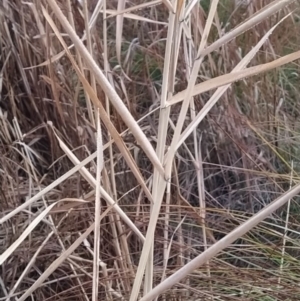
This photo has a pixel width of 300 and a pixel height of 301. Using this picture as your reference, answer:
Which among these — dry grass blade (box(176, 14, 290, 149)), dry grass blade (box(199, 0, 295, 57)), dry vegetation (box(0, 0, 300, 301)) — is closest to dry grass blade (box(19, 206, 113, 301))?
dry vegetation (box(0, 0, 300, 301))

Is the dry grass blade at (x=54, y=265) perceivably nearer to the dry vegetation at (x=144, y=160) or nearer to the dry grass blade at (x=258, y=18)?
the dry vegetation at (x=144, y=160)

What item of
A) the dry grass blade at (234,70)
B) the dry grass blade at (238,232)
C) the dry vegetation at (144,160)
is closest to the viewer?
the dry grass blade at (238,232)

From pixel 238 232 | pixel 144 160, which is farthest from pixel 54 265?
pixel 144 160

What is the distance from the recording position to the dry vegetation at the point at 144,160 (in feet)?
2.44

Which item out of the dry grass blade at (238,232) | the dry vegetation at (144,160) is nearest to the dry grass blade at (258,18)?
the dry vegetation at (144,160)

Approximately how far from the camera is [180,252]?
0.84 meters

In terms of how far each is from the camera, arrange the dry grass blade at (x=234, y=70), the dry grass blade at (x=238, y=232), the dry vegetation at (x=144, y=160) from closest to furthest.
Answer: the dry grass blade at (x=238, y=232) < the dry grass blade at (x=234, y=70) < the dry vegetation at (x=144, y=160)

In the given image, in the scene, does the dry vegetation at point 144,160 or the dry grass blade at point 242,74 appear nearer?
the dry grass blade at point 242,74

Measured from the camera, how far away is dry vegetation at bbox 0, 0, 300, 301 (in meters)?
0.74

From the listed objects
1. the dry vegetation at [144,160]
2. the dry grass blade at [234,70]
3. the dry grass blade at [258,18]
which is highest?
the dry grass blade at [258,18]

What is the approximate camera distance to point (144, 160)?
3.96 ft

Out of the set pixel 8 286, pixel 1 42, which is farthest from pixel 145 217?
pixel 1 42

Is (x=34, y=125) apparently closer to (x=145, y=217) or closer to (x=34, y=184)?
(x=34, y=184)

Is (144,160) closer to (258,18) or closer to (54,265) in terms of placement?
(54,265)
